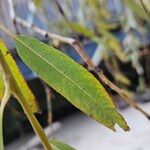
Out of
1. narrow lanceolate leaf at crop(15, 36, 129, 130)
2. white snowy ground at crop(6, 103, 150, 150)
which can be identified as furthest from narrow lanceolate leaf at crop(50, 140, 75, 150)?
white snowy ground at crop(6, 103, 150, 150)

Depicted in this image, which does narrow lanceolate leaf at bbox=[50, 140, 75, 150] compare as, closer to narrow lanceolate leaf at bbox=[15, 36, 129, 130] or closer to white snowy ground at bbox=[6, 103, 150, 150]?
narrow lanceolate leaf at bbox=[15, 36, 129, 130]

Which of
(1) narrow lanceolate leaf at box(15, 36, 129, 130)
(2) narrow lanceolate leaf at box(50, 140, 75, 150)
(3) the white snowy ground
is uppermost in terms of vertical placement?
(1) narrow lanceolate leaf at box(15, 36, 129, 130)

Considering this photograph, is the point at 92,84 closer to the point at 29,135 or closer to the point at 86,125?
the point at 86,125

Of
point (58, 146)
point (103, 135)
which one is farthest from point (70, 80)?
point (103, 135)

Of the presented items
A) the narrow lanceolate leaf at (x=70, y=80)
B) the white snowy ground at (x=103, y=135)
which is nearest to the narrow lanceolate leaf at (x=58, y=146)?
the narrow lanceolate leaf at (x=70, y=80)

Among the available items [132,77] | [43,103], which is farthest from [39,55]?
[132,77]

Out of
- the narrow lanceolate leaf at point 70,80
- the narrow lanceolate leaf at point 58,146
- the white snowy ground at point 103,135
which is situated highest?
the narrow lanceolate leaf at point 70,80

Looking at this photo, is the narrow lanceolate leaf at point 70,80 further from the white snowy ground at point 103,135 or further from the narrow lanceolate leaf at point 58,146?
the white snowy ground at point 103,135
